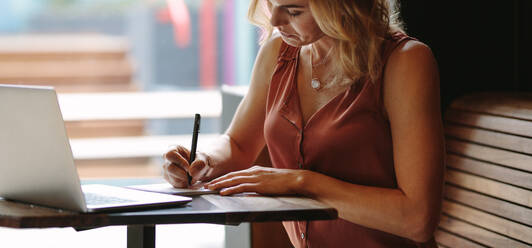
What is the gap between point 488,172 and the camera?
2375 mm

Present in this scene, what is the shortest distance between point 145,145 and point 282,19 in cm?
299

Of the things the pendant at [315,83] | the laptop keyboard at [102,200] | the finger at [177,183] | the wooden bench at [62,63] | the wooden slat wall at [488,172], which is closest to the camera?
the laptop keyboard at [102,200]

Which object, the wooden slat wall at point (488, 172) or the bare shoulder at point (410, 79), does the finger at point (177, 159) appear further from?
the wooden slat wall at point (488, 172)

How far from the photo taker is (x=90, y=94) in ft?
14.0

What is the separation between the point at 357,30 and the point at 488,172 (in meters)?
1.02

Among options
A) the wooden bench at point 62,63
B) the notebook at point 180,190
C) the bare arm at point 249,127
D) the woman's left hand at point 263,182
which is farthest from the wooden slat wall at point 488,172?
the wooden bench at point 62,63

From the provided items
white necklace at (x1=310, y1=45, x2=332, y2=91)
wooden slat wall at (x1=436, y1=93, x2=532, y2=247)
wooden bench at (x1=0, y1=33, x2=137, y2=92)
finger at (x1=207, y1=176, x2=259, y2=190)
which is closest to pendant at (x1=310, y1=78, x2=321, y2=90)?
white necklace at (x1=310, y1=45, x2=332, y2=91)

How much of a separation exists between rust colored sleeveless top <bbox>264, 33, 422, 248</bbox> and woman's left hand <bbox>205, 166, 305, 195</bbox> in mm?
175

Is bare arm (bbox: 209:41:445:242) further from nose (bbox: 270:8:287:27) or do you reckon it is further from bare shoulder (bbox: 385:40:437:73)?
nose (bbox: 270:8:287:27)

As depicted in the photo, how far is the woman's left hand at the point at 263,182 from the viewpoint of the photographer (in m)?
1.43

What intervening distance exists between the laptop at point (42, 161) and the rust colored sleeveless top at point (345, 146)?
0.41 m

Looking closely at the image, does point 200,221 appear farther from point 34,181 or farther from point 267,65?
point 267,65

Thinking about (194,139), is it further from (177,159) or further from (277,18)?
(277,18)

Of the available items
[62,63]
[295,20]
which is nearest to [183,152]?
[295,20]
